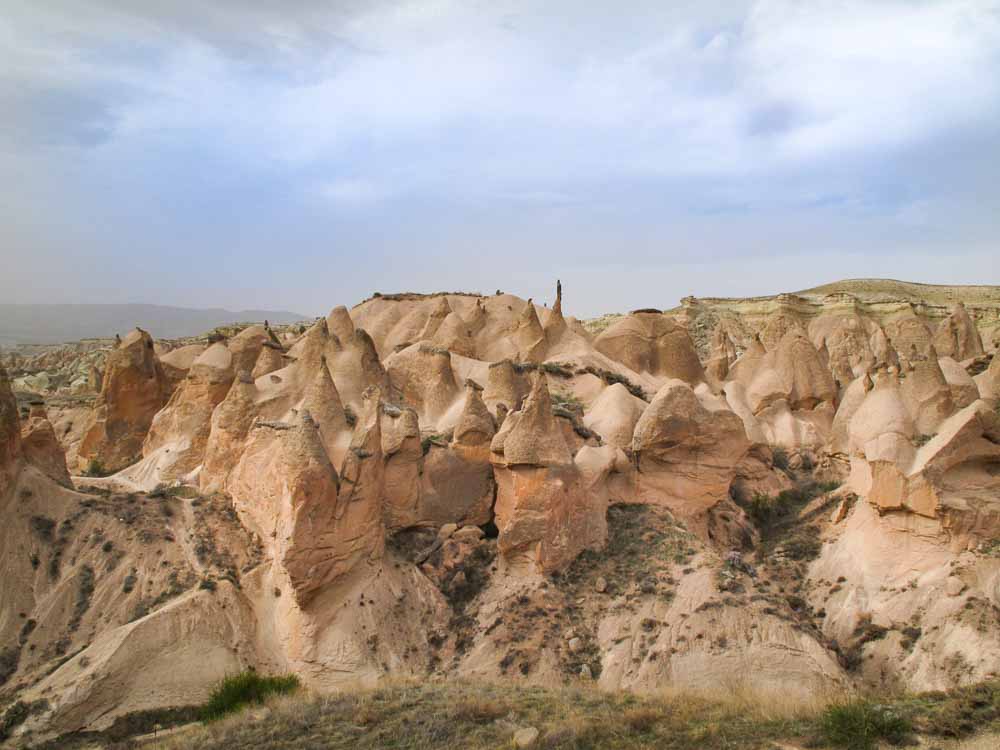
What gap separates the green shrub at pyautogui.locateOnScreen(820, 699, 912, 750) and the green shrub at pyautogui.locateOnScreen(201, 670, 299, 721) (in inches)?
352

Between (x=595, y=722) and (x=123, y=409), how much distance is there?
22992 mm

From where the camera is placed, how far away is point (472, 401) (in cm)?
1952

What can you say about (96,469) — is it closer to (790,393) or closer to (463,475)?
(463,475)

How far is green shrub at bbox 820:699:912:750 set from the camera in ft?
28.4

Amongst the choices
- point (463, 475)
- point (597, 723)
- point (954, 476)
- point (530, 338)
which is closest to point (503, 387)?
point (463, 475)

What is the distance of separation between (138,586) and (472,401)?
8.64m

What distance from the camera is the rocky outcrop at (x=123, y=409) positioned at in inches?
1057

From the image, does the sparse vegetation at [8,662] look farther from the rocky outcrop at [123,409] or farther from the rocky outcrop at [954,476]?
the rocky outcrop at [954,476]

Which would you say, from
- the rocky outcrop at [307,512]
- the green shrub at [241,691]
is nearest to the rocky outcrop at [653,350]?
the rocky outcrop at [307,512]

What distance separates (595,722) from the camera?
389 inches

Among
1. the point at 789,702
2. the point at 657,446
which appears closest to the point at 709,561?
the point at 657,446

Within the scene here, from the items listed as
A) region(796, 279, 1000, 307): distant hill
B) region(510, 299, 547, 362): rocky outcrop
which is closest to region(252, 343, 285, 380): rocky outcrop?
region(510, 299, 547, 362): rocky outcrop

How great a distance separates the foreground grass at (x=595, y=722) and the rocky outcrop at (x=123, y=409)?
18.2 metres

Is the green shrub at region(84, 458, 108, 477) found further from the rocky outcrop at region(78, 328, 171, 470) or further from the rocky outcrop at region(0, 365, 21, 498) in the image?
the rocky outcrop at region(0, 365, 21, 498)
